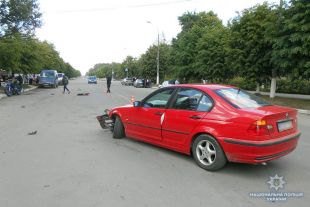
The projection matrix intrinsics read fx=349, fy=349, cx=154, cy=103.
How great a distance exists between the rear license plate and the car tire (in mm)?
1068

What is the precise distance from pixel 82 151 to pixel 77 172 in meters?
1.59

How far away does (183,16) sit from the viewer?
57.5m

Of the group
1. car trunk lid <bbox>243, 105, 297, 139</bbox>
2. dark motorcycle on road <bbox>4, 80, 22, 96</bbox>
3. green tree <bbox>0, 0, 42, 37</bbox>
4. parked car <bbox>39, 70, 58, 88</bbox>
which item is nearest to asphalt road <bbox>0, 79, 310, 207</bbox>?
car trunk lid <bbox>243, 105, 297, 139</bbox>

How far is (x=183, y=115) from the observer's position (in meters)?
6.60

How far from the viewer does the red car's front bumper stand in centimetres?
554

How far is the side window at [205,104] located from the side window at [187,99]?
0.32 ft

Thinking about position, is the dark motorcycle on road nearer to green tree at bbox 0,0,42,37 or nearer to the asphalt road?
green tree at bbox 0,0,42,37

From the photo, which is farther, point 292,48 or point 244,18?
point 244,18

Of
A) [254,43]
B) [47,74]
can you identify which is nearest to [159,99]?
[254,43]

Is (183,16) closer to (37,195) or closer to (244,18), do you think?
(244,18)

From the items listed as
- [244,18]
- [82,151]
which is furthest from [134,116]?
[244,18]

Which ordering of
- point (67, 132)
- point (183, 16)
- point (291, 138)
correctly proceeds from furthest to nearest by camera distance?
point (183, 16) → point (67, 132) → point (291, 138)

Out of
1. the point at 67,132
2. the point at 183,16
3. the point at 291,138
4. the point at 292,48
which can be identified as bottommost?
the point at 67,132

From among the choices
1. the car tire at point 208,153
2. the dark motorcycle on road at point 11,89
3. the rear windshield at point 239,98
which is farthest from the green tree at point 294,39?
the dark motorcycle on road at point 11,89
